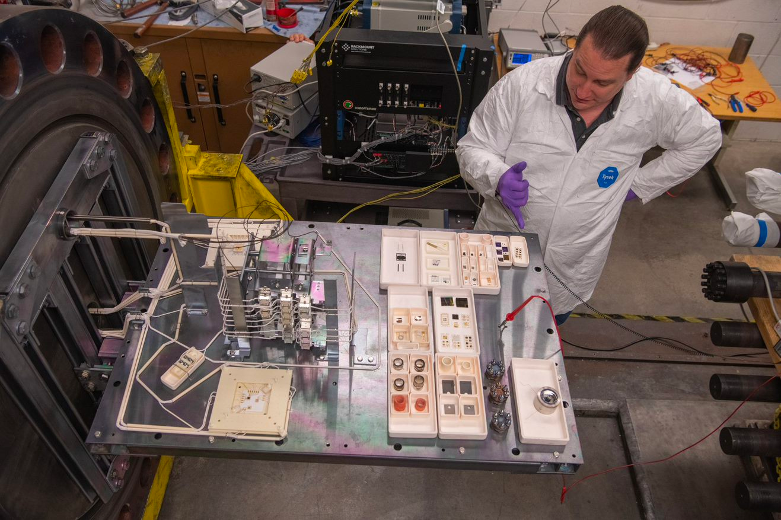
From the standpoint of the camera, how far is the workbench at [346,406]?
3.96 feet

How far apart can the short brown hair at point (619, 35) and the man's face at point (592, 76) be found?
2 centimetres

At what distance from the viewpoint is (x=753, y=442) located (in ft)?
5.33

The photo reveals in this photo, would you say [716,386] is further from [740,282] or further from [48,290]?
[48,290]

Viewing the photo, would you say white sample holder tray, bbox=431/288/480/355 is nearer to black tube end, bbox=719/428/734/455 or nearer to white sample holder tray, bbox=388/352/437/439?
white sample holder tray, bbox=388/352/437/439

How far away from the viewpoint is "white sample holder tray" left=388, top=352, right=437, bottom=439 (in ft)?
4.05

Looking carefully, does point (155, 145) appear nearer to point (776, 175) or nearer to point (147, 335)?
point (147, 335)

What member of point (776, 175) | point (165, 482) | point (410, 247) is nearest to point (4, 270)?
point (410, 247)

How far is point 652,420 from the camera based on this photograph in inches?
91.7

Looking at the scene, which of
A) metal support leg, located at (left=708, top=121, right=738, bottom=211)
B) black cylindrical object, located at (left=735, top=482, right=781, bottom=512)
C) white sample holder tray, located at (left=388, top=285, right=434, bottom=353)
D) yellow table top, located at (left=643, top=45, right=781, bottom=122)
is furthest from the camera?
metal support leg, located at (left=708, top=121, right=738, bottom=211)

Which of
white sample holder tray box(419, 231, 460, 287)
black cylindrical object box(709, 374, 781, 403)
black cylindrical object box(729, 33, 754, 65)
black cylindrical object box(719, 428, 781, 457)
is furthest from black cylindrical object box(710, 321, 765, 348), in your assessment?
black cylindrical object box(729, 33, 754, 65)

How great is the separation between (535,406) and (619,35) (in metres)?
1.03

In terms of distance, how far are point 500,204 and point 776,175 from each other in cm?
97

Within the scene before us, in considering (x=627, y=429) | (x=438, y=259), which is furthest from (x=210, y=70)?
(x=627, y=429)

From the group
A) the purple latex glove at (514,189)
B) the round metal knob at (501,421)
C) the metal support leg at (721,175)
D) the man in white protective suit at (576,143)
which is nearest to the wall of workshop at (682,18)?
the metal support leg at (721,175)
